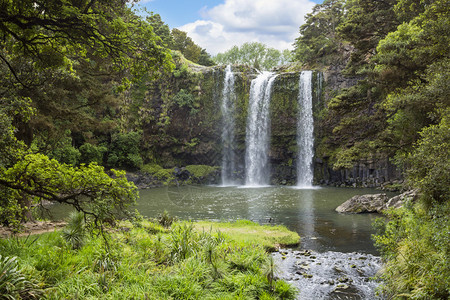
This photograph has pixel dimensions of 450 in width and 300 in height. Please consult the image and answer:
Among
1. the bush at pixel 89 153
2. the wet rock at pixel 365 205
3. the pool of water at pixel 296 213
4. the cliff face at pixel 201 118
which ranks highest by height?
the cliff face at pixel 201 118

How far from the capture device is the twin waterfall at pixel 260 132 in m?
33.3

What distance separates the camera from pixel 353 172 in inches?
1193

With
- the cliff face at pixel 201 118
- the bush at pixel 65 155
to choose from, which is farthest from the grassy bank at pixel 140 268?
the cliff face at pixel 201 118

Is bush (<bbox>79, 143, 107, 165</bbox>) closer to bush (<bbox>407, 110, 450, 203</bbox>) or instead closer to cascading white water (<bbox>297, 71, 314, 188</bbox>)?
cascading white water (<bbox>297, 71, 314, 188</bbox>)

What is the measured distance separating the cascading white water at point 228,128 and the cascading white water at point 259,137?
9.06 ft

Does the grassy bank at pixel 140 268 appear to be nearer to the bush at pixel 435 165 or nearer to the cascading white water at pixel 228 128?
the bush at pixel 435 165

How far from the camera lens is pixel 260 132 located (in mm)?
35281

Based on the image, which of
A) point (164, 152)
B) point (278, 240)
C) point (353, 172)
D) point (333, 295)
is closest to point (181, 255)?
point (333, 295)

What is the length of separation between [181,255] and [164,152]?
33.8 meters

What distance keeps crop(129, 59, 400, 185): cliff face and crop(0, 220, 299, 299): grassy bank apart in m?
27.2

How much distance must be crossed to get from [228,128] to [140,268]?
31.6m

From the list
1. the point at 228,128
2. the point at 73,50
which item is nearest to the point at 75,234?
the point at 73,50

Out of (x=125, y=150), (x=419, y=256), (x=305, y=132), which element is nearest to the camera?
(x=419, y=256)

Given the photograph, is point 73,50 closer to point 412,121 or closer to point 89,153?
point 412,121
